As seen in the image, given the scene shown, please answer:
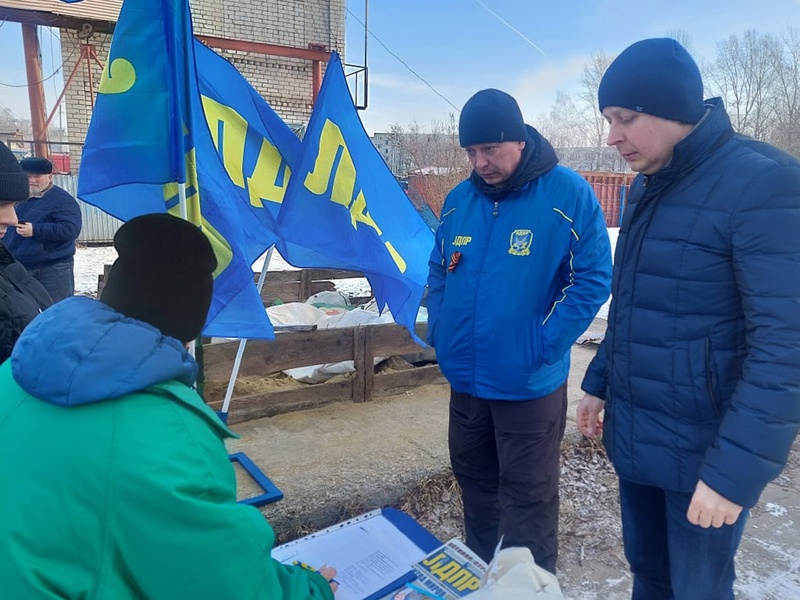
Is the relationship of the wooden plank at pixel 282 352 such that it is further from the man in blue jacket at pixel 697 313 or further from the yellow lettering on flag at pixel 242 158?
the man in blue jacket at pixel 697 313

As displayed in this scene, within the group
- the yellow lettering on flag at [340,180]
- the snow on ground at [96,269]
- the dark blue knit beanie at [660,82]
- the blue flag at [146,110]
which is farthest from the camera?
the snow on ground at [96,269]

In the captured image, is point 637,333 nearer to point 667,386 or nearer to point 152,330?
point 667,386

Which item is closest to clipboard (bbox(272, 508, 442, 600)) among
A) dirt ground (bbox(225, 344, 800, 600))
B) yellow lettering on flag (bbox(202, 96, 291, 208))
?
dirt ground (bbox(225, 344, 800, 600))

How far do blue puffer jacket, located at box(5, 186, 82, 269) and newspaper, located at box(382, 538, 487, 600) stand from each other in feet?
13.7

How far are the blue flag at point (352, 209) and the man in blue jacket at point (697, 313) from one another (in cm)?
162

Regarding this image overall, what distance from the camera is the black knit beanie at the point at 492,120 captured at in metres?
2.27

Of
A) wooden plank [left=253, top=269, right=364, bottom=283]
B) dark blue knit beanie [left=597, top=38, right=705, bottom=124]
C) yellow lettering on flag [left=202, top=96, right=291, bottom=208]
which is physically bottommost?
wooden plank [left=253, top=269, right=364, bottom=283]

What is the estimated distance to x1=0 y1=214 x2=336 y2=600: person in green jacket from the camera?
A: 0.95m

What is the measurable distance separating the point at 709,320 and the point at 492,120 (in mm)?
1126

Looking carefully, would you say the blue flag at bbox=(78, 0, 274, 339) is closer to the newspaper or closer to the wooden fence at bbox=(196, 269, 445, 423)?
the wooden fence at bbox=(196, 269, 445, 423)

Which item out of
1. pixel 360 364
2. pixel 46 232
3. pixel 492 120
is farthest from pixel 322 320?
pixel 492 120

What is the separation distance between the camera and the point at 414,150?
69.9 ft

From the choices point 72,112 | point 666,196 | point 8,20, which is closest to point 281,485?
point 666,196

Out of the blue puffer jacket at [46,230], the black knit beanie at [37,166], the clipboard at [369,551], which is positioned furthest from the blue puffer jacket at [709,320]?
the black knit beanie at [37,166]
